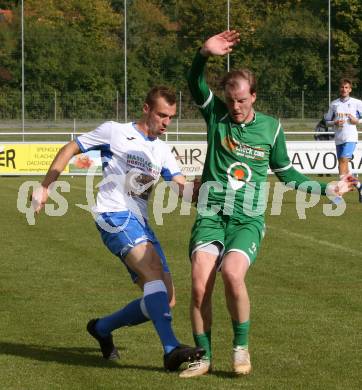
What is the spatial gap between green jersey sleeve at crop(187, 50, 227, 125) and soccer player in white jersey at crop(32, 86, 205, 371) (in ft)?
0.52

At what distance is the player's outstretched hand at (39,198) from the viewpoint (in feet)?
21.6

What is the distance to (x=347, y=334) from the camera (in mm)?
7910

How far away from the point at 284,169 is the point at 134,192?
3.22 ft

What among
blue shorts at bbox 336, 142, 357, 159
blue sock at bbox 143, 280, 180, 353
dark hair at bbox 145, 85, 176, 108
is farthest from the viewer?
blue shorts at bbox 336, 142, 357, 159

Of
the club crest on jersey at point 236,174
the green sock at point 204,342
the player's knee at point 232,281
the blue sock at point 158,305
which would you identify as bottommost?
the green sock at point 204,342

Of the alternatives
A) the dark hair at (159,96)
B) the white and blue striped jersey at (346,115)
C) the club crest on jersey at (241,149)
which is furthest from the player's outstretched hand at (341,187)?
the white and blue striped jersey at (346,115)

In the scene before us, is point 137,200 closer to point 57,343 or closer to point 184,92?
point 57,343

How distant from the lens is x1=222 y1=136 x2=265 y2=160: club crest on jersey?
21.7 feet

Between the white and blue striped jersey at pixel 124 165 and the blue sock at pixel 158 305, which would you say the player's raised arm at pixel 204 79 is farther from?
the blue sock at pixel 158 305

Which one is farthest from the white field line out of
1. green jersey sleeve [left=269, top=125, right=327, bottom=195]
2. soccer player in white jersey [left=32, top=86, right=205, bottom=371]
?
soccer player in white jersey [left=32, top=86, right=205, bottom=371]

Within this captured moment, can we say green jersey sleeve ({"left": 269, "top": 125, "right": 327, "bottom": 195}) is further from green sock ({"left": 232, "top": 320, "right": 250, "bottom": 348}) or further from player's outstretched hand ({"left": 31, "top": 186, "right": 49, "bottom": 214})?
player's outstretched hand ({"left": 31, "top": 186, "right": 49, "bottom": 214})

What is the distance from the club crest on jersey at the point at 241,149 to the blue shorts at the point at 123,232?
2.55ft

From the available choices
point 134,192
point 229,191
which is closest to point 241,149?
point 229,191

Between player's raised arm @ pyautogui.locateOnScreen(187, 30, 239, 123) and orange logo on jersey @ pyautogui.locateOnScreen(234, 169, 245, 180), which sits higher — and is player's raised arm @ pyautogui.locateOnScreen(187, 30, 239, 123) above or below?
above
